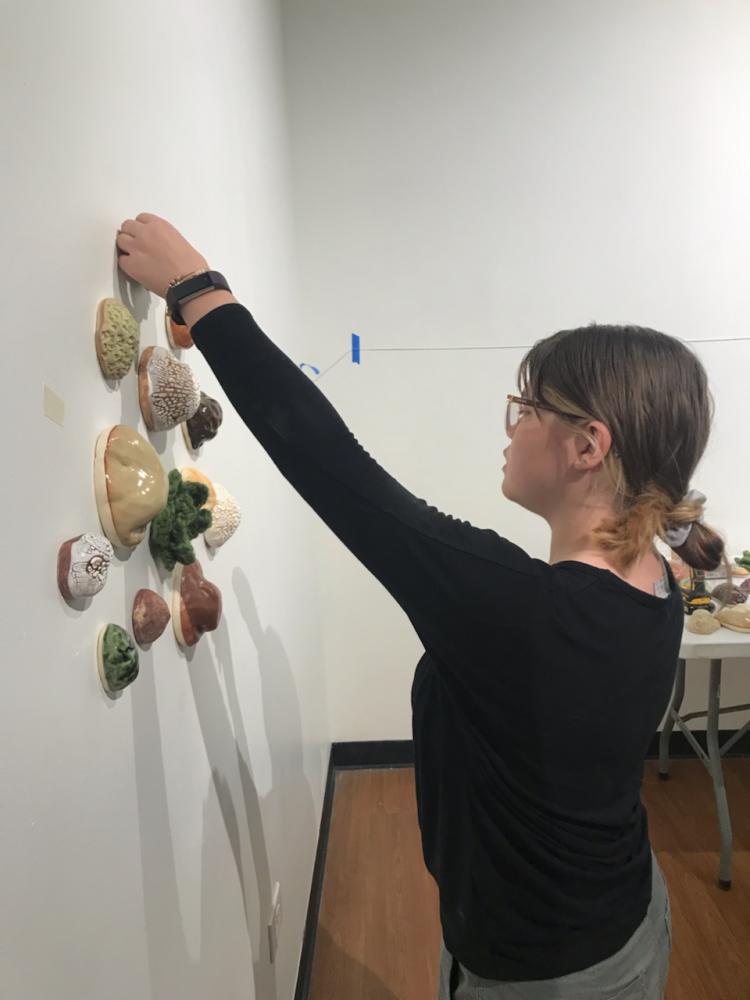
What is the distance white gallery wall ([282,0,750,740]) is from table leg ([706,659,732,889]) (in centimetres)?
62

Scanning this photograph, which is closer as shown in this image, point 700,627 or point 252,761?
point 252,761

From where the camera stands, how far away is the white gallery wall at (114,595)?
43cm

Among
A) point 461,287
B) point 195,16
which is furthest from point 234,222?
point 461,287

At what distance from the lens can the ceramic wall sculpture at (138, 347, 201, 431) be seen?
643 millimetres

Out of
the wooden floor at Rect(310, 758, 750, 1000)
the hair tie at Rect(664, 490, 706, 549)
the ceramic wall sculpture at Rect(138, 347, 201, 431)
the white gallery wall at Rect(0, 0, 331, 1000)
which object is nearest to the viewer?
the white gallery wall at Rect(0, 0, 331, 1000)

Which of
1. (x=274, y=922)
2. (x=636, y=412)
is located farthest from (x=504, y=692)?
(x=274, y=922)

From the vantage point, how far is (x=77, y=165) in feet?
1.72

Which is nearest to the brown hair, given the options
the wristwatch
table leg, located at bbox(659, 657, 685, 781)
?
the wristwatch

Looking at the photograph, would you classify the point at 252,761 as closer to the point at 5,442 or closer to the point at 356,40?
the point at 5,442

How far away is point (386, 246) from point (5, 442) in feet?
5.96

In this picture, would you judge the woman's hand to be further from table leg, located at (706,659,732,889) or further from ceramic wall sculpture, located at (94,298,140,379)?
table leg, located at (706,659,732,889)

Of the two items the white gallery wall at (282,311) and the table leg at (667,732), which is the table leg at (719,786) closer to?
the table leg at (667,732)

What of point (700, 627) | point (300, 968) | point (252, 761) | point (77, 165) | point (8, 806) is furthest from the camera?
point (700, 627)

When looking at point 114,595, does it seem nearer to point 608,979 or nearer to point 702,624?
point 608,979
